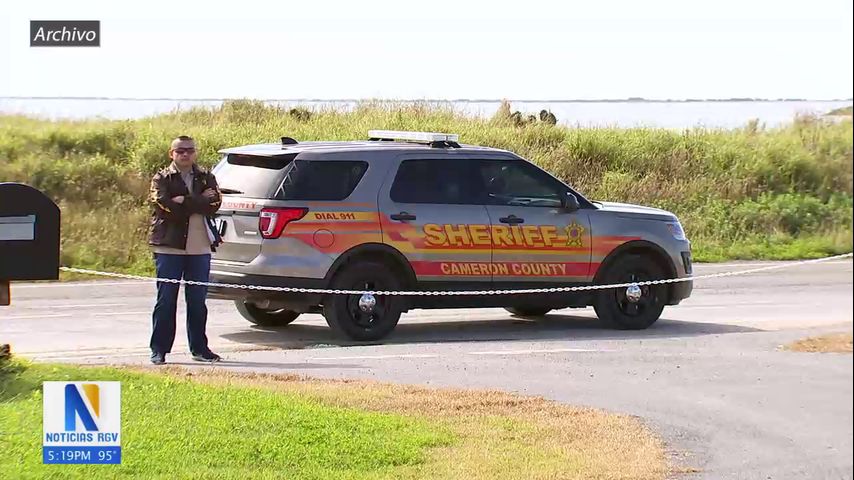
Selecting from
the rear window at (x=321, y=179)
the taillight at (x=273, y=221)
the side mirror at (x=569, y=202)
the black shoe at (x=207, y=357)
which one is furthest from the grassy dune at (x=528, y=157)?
the black shoe at (x=207, y=357)

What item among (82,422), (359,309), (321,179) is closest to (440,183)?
(321,179)

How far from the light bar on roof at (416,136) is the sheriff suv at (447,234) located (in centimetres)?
2

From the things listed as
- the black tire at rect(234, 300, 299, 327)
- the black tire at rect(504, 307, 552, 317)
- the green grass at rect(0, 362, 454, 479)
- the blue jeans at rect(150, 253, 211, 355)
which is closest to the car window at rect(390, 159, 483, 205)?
the black tire at rect(504, 307, 552, 317)

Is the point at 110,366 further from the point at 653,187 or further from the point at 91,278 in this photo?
the point at 91,278

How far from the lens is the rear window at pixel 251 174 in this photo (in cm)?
924

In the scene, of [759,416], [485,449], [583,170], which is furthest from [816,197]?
[583,170]

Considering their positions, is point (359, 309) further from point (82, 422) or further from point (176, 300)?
point (82, 422)

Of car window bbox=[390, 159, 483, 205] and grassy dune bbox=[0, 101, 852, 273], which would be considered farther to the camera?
car window bbox=[390, 159, 483, 205]

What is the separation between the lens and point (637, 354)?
824 cm

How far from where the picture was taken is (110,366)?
Answer: 7961 millimetres

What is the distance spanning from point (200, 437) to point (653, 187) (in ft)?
12.3

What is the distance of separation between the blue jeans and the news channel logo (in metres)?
1.59

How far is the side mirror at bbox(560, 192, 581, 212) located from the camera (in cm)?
955

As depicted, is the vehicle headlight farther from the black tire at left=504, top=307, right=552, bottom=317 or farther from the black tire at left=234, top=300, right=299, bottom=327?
the black tire at left=234, top=300, right=299, bottom=327
